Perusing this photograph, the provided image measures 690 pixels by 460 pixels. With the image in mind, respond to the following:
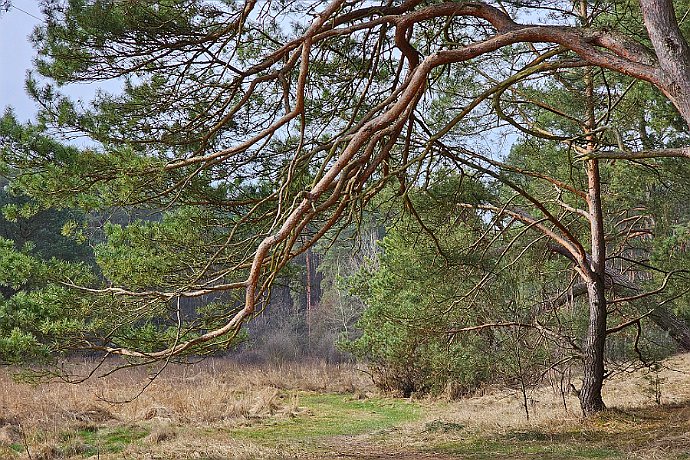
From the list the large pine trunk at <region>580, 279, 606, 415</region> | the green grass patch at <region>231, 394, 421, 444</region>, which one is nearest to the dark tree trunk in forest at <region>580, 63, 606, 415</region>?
the large pine trunk at <region>580, 279, 606, 415</region>

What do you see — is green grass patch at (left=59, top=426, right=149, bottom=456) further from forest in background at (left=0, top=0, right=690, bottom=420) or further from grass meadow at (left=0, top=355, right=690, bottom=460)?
forest in background at (left=0, top=0, right=690, bottom=420)

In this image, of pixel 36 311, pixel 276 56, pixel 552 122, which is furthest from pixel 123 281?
pixel 552 122

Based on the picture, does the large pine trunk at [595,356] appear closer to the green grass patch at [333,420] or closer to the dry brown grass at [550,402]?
the dry brown grass at [550,402]

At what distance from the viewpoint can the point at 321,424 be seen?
10734 millimetres

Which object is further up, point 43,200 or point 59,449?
point 43,200

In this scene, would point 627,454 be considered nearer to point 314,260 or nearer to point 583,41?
point 583,41

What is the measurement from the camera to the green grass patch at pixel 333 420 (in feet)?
30.6

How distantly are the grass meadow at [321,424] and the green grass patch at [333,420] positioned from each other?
0.02 m

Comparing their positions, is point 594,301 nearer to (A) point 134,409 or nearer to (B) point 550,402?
(B) point 550,402

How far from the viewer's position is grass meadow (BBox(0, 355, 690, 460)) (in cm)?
675

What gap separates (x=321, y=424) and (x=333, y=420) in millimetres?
691

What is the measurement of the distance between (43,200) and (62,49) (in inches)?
55.2

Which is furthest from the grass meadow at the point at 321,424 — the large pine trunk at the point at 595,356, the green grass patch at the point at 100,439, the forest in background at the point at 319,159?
the forest in background at the point at 319,159

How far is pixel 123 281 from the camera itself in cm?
536
